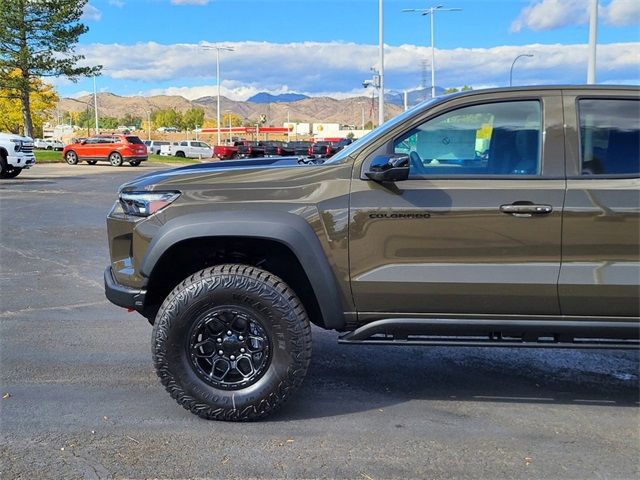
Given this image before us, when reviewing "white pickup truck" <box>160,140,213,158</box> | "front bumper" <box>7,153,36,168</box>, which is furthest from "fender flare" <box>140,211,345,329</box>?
"white pickup truck" <box>160,140,213,158</box>

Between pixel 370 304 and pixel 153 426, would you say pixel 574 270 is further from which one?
pixel 153 426

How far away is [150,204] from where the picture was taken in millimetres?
3855

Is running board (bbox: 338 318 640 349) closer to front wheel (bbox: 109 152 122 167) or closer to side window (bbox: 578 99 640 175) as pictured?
side window (bbox: 578 99 640 175)

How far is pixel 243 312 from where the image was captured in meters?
3.73

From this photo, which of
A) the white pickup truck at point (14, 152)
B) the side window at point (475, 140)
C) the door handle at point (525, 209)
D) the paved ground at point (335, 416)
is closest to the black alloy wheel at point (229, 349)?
the paved ground at point (335, 416)

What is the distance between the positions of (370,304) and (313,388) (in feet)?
3.16

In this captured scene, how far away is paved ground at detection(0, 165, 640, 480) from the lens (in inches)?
129

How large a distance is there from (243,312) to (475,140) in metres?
1.81

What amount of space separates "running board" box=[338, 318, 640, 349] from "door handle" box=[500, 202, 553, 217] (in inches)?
25.4

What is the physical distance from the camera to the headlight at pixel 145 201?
3.81m

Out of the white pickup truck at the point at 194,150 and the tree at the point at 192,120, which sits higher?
the tree at the point at 192,120

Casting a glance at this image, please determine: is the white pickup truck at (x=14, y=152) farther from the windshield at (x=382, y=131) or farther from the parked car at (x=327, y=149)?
the windshield at (x=382, y=131)

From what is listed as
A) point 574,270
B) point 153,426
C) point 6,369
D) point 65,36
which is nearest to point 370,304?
point 574,270

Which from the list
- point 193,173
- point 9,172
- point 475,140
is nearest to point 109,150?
point 9,172
